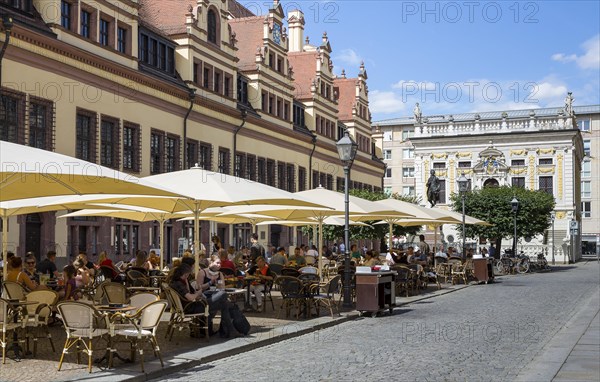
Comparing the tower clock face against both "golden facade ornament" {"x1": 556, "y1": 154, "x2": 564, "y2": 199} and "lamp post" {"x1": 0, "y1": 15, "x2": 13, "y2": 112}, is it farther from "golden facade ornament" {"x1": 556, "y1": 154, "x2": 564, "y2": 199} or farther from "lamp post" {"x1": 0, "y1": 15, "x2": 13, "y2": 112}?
"golden facade ornament" {"x1": 556, "y1": 154, "x2": 564, "y2": 199}

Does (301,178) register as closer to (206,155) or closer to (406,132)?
(206,155)

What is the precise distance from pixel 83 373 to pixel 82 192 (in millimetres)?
2825

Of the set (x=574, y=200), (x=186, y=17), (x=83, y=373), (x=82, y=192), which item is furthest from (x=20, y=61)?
(x=574, y=200)

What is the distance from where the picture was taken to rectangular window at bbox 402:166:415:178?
107 meters

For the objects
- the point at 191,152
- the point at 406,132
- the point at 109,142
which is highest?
the point at 406,132

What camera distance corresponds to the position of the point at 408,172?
352 feet

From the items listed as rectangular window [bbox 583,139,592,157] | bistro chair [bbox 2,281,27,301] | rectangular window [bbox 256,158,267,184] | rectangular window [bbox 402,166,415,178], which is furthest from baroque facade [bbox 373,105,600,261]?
bistro chair [bbox 2,281,27,301]

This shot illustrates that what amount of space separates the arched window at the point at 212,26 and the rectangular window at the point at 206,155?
17.9 feet

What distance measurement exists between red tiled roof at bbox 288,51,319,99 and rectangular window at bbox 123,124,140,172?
2369 centimetres

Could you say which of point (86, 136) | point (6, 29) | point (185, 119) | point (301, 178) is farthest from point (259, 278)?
point (301, 178)

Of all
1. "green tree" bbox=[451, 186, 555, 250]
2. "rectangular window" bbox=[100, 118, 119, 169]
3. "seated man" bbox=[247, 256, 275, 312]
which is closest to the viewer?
"seated man" bbox=[247, 256, 275, 312]

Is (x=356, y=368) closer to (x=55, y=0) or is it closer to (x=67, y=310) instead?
(x=67, y=310)

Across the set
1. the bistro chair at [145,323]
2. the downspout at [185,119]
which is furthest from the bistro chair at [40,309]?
the downspout at [185,119]

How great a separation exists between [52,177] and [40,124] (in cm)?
1838
